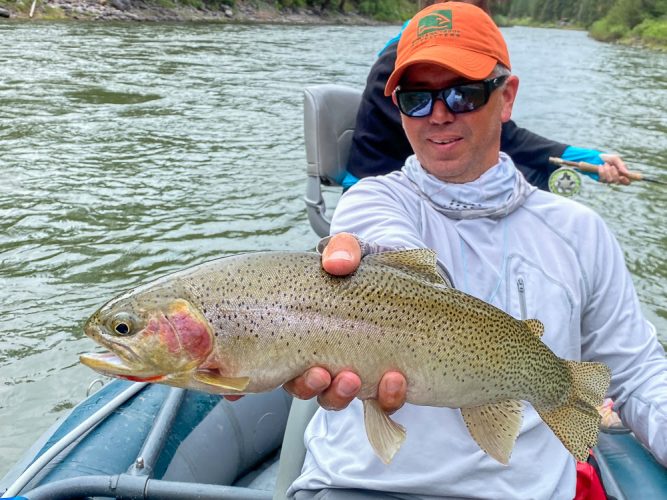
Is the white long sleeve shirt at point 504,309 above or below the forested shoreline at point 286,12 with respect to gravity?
above

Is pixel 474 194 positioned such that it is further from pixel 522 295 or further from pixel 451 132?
pixel 522 295

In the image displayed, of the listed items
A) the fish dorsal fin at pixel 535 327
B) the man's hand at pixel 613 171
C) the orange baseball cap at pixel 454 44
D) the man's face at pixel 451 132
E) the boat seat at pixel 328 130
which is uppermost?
the orange baseball cap at pixel 454 44

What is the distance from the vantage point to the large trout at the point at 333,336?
162 cm

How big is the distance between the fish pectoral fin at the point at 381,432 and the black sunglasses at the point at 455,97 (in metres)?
1.00

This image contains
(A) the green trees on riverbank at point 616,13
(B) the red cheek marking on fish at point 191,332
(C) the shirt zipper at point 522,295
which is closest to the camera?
(B) the red cheek marking on fish at point 191,332

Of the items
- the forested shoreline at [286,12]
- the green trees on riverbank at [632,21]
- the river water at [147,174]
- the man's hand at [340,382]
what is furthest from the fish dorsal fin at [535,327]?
the forested shoreline at [286,12]

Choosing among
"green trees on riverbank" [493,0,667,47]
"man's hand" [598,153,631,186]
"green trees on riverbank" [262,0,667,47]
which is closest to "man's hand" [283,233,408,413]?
"man's hand" [598,153,631,186]

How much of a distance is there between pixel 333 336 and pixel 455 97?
0.96 meters

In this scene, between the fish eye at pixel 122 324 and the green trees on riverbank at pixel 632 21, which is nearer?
the fish eye at pixel 122 324

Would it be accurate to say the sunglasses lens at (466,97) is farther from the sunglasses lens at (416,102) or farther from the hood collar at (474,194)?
the hood collar at (474,194)

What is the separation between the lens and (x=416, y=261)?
177cm

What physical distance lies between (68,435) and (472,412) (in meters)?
1.75

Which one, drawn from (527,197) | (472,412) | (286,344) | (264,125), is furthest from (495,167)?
(264,125)

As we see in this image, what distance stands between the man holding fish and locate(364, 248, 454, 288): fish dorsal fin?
0.10m
